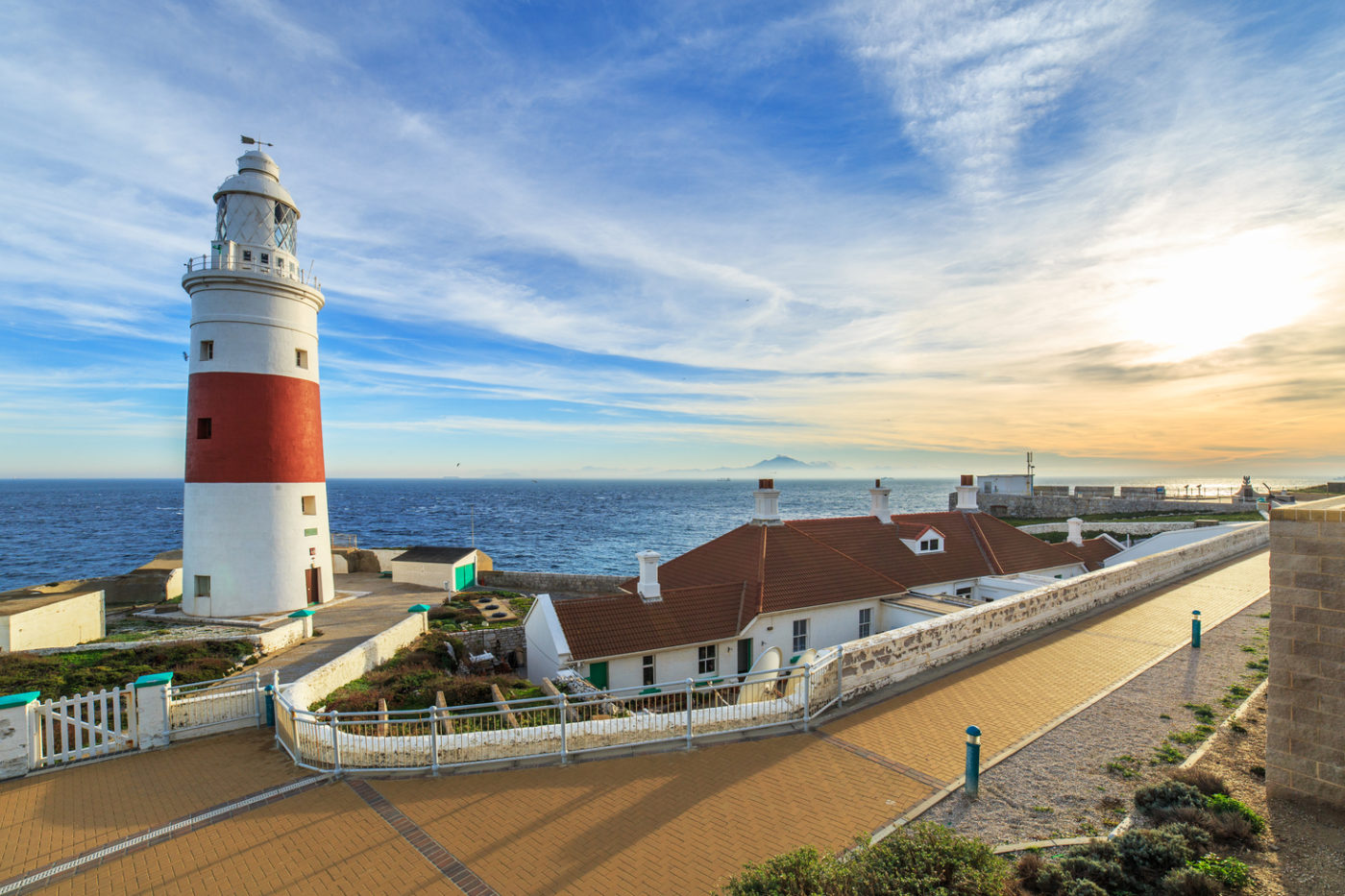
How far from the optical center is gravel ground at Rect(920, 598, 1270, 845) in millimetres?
6941

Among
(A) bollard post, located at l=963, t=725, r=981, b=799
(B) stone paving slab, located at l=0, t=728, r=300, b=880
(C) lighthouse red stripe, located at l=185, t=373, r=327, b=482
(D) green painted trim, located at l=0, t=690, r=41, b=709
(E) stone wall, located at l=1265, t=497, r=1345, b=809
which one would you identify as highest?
(C) lighthouse red stripe, located at l=185, t=373, r=327, b=482

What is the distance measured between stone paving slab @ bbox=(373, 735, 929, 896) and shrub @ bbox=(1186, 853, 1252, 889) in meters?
2.79

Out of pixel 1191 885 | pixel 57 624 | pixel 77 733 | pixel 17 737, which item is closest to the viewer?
→ pixel 1191 885

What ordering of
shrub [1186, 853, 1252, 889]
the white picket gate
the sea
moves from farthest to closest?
the sea, the white picket gate, shrub [1186, 853, 1252, 889]

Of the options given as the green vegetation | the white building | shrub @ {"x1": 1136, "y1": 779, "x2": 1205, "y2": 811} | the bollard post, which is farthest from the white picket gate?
shrub @ {"x1": 1136, "y1": 779, "x2": 1205, "y2": 811}

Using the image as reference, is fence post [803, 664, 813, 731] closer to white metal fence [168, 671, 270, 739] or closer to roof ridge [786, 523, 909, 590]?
white metal fence [168, 671, 270, 739]

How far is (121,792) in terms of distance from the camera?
8.67 metres

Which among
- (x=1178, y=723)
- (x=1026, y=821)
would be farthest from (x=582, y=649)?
(x=1178, y=723)

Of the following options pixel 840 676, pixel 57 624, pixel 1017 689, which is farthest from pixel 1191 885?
pixel 57 624

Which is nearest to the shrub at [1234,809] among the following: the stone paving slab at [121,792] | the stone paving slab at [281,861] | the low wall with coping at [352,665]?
the stone paving slab at [281,861]

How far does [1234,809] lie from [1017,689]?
15.9 feet

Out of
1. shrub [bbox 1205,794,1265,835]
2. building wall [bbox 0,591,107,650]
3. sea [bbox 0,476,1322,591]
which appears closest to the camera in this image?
shrub [bbox 1205,794,1265,835]

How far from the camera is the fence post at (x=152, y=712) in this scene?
10.2 m

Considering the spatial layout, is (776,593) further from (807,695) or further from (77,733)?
(77,733)
